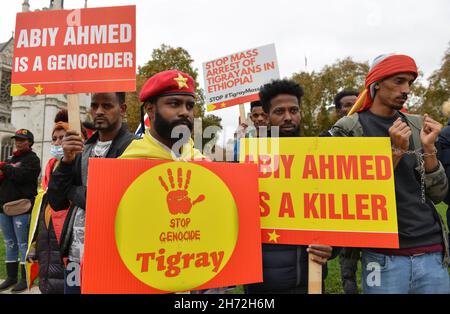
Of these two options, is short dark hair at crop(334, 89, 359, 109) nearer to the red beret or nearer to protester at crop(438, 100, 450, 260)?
protester at crop(438, 100, 450, 260)

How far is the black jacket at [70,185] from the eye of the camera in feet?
7.79

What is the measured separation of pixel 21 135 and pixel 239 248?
14.7 ft

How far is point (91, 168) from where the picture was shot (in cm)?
169

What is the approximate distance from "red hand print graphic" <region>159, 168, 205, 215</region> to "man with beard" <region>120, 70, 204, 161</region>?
11.3 inches

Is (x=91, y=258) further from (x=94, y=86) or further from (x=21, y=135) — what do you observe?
(x=21, y=135)

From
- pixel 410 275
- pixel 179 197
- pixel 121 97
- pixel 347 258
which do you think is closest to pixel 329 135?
pixel 347 258

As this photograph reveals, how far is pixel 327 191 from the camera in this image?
1.95 metres

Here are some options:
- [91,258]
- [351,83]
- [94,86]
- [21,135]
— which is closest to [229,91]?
[21,135]

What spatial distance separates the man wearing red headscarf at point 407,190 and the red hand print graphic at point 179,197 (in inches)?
39.7

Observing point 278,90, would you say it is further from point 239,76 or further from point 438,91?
point 438,91

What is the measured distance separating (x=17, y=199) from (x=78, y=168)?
320 cm

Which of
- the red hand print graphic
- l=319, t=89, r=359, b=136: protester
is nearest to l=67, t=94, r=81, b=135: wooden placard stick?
the red hand print graphic

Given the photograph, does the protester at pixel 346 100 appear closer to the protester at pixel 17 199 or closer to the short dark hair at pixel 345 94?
the short dark hair at pixel 345 94

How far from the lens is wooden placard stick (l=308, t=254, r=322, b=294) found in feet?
5.98
